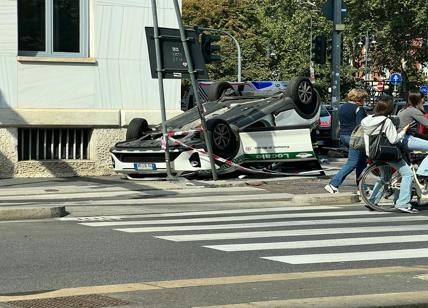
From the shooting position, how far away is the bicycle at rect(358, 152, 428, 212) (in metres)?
12.1

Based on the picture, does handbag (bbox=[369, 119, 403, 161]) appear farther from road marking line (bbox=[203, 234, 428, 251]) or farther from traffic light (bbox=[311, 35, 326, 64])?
traffic light (bbox=[311, 35, 326, 64])

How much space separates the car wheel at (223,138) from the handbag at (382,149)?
548cm

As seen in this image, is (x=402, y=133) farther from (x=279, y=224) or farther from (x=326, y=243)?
(x=326, y=243)

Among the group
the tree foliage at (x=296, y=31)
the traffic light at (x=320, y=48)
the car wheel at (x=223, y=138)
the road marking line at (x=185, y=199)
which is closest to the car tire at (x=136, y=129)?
the car wheel at (x=223, y=138)

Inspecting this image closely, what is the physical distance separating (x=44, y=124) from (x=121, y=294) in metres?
12.7

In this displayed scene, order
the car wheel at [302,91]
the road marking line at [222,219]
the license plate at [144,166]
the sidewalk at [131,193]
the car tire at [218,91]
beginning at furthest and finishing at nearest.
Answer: the car tire at [218,91]
the car wheel at [302,91]
the license plate at [144,166]
the sidewalk at [131,193]
the road marking line at [222,219]

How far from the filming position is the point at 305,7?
6775 cm

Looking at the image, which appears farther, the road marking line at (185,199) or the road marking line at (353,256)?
the road marking line at (185,199)

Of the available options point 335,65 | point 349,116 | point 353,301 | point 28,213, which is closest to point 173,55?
point 349,116

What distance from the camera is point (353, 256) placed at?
8.42 meters

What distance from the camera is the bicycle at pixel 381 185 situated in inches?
475

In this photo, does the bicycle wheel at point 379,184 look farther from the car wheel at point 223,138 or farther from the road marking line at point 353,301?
the road marking line at point 353,301

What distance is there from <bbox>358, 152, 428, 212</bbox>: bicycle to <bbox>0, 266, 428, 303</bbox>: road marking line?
4433mm

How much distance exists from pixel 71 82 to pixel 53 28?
4.20ft
